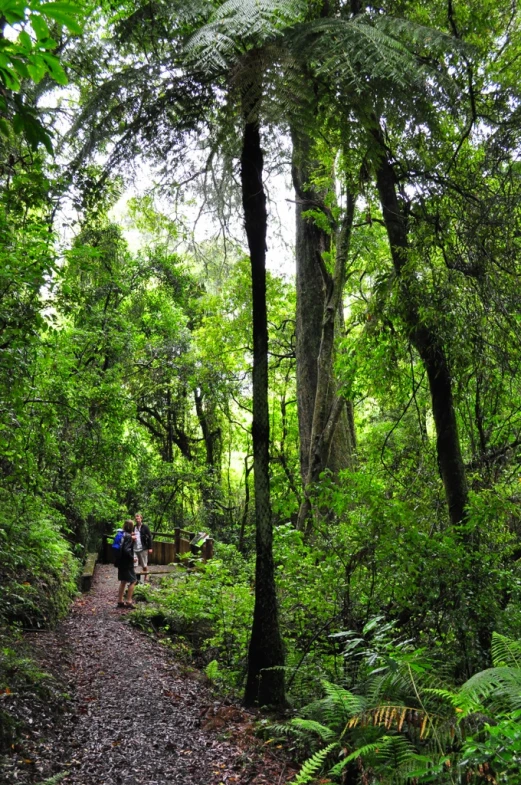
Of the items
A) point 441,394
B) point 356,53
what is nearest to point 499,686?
point 441,394

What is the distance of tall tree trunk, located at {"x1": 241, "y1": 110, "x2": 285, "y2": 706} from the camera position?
15.8 feet

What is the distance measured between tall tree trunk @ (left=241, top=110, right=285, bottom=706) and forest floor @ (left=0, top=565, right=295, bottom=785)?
0.35 metres

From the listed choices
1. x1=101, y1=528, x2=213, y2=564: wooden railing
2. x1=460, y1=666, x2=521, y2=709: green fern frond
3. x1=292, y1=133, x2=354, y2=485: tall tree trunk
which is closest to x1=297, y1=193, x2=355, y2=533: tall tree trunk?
x1=292, y1=133, x2=354, y2=485: tall tree trunk

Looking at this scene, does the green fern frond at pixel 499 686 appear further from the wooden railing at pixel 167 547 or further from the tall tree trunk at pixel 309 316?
the wooden railing at pixel 167 547

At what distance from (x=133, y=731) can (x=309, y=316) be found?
26.9ft

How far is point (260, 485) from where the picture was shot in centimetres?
510

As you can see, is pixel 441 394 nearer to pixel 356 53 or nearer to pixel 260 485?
pixel 260 485

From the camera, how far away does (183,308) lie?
22422mm

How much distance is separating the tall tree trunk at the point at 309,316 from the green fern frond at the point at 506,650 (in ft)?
22.4

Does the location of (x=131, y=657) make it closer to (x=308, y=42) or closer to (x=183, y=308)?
(x=308, y=42)

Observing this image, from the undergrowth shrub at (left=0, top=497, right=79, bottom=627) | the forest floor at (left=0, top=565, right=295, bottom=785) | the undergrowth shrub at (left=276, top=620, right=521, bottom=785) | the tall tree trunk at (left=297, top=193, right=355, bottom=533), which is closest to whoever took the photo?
the undergrowth shrub at (left=276, top=620, right=521, bottom=785)

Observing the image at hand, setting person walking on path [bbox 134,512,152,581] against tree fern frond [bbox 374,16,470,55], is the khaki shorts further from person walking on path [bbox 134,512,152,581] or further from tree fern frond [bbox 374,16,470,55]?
tree fern frond [bbox 374,16,470,55]

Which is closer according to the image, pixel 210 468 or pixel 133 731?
pixel 133 731

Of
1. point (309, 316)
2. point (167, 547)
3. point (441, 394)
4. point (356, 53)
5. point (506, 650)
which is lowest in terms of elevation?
point (506, 650)
